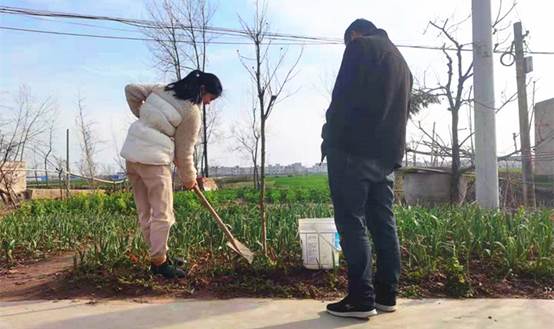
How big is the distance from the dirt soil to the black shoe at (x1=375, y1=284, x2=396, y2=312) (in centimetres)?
32

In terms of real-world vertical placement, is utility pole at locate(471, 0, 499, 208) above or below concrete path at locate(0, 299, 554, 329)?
above

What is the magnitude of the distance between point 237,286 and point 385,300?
93 cm

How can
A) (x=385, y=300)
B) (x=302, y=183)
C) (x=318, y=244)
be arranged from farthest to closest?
(x=302, y=183)
(x=318, y=244)
(x=385, y=300)

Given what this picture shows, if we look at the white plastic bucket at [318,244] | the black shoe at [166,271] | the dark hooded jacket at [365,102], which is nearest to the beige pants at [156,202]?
the black shoe at [166,271]

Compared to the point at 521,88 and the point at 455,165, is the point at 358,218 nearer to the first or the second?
the point at 455,165

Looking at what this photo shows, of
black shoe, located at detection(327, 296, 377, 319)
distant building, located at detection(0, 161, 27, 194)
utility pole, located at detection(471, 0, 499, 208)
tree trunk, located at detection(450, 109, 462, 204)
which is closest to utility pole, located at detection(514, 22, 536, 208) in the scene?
tree trunk, located at detection(450, 109, 462, 204)

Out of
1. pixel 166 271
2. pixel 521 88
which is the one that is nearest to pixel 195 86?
pixel 166 271

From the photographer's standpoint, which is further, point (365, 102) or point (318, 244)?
point (318, 244)

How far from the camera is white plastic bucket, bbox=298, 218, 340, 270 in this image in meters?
3.19

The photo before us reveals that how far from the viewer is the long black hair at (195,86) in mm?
3217

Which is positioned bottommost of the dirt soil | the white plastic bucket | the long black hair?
the dirt soil

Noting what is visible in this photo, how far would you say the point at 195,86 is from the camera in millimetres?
3238

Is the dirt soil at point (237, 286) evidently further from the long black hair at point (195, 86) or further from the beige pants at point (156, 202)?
the long black hair at point (195, 86)

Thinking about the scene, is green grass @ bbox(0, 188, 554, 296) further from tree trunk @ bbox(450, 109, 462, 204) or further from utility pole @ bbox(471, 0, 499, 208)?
tree trunk @ bbox(450, 109, 462, 204)
